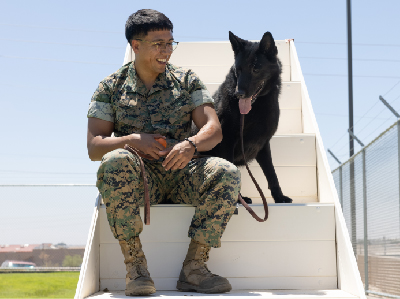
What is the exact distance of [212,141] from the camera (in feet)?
7.70

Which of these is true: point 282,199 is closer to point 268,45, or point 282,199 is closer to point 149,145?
point 268,45

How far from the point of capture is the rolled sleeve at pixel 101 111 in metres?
2.40

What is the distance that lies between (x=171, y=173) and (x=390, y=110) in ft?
9.50

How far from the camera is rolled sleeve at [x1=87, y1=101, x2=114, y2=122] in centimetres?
240

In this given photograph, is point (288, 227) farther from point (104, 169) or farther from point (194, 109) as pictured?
point (104, 169)

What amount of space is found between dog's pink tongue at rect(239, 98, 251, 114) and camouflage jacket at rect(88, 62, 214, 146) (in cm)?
46

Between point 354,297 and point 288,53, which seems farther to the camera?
point 288,53

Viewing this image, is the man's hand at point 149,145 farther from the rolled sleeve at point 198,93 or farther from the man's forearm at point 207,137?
the rolled sleeve at point 198,93

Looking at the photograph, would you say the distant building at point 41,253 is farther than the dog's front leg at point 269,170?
Yes

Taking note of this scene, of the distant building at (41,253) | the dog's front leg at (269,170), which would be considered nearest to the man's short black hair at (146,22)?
the dog's front leg at (269,170)

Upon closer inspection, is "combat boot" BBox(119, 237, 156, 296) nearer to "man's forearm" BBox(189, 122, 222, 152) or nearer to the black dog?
"man's forearm" BBox(189, 122, 222, 152)

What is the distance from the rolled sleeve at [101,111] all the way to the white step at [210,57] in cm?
235

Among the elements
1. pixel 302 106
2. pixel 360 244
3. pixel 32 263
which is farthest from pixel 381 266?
pixel 32 263

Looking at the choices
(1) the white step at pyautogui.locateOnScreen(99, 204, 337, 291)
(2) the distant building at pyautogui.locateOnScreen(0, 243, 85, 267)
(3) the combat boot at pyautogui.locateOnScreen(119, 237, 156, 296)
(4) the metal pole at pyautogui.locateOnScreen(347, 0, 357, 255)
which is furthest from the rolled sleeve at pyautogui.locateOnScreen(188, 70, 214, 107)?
(2) the distant building at pyautogui.locateOnScreen(0, 243, 85, 267)
